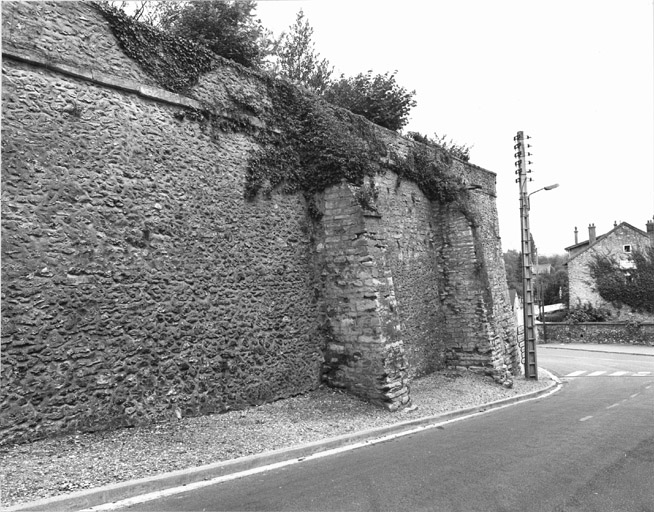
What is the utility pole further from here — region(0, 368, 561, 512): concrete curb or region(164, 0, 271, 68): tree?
region(164, 0, 271, 68): tree

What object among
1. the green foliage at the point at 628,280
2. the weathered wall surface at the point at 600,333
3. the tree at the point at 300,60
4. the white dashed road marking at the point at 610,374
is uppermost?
the tree at the point at 300,60

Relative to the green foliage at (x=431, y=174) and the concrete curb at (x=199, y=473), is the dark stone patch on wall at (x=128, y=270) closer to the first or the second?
the concrete curb at (x=199, y=473)

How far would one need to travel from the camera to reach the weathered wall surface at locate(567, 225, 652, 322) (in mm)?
40562

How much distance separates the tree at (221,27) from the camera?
1231 cm

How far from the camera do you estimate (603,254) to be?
40.6 metres

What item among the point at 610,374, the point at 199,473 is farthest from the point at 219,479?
the point at 610,374

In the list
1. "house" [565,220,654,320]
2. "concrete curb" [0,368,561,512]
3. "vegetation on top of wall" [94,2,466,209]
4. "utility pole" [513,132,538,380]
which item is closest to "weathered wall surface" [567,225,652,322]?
"house" [565,220,654,320]

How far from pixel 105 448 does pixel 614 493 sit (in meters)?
5.71

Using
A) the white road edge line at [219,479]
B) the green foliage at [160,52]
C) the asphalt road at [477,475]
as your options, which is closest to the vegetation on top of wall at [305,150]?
the green foliage at [160,52]

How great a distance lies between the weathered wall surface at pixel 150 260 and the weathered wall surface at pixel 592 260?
3802cm

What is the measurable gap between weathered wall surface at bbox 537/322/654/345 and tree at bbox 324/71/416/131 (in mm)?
26918

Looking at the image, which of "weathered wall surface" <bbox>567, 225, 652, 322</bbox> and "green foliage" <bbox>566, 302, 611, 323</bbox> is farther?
"weathered wall surface" <bbox>567, 225, 652, 322</bbox>

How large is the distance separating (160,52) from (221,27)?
556 centimetres

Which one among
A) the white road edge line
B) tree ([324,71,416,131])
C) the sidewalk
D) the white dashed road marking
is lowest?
the white dashed road marking
